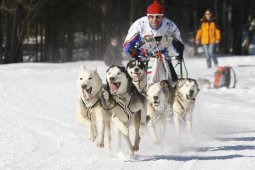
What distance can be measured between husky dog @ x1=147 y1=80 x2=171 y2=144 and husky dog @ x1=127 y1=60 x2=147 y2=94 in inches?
10.8

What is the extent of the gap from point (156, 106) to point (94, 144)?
877 mm

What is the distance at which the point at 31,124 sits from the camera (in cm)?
939

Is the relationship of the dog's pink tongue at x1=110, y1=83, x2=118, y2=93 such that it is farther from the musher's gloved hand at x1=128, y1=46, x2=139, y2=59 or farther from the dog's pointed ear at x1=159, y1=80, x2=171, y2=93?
the musher's gloved hand at x1=128, y1=46, x2=139, y2=59

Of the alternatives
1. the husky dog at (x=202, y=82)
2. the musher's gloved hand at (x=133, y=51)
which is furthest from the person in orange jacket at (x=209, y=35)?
the musher's gloved hand at (x=133, y=51)

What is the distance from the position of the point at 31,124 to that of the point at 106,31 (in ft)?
94.1

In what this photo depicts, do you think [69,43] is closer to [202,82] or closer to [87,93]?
[202,82]

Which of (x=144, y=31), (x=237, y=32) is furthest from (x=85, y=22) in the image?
(x=144, y=31)

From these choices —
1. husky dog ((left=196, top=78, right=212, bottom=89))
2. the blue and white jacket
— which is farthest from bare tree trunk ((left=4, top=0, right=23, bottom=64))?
the blue and white jacket

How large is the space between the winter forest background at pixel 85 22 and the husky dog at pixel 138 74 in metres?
20.6

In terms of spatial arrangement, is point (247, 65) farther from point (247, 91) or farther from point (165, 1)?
point (165, 1)

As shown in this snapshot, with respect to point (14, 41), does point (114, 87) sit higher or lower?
lower

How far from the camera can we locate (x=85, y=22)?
36969 mm

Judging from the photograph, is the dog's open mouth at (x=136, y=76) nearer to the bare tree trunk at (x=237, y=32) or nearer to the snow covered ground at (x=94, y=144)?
the snow covered ground at (x=94, y=144)

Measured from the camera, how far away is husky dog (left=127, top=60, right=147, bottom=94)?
7.87 meters
